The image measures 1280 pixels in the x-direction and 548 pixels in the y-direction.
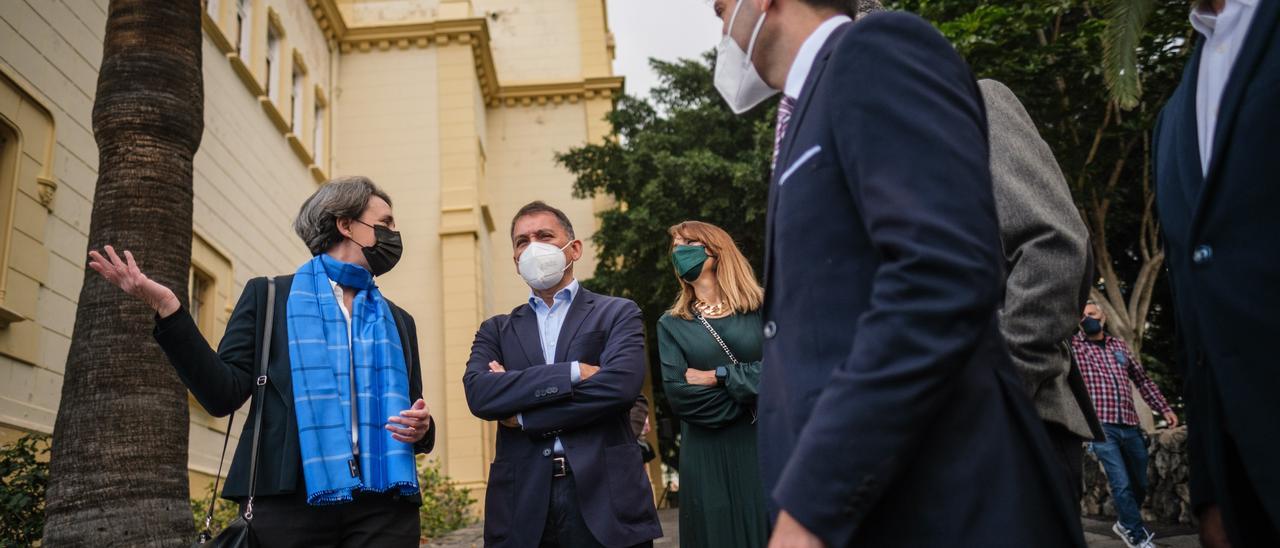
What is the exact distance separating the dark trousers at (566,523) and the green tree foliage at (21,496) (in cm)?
391

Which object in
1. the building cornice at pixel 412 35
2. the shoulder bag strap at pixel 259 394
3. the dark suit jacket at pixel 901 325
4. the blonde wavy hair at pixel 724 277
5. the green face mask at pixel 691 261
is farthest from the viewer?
the building cornice at pixel 412 35

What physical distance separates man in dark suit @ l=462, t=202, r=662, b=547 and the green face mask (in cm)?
85

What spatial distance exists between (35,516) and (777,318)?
20.4 feet

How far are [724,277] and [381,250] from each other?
192 cm

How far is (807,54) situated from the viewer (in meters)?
1.94

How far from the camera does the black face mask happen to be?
401 cm

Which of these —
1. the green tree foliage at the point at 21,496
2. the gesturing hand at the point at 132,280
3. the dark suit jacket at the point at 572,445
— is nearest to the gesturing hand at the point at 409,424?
the dark suit jacket at the point at 572,445

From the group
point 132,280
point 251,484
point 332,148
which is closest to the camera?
point 132,280

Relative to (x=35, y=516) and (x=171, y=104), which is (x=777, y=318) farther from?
(x=35, y=516)

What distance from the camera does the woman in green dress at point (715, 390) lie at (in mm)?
4387

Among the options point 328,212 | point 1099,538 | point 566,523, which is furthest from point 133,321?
point 1099,538

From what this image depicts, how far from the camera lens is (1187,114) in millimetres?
2090

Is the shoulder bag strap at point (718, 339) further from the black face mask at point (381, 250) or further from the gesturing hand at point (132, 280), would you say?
the gesturing hand at point (132, 280)

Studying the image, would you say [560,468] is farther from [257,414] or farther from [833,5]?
[833,5]
